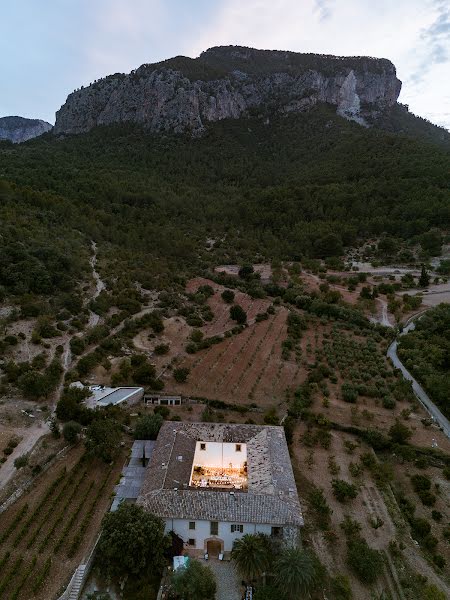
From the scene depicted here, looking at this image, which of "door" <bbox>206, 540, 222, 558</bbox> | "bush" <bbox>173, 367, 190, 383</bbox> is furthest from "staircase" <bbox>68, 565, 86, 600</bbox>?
"bush" <bbox>173, 367, 190, 383</bbox>

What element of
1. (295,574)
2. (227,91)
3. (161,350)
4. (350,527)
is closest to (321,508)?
(350,527)

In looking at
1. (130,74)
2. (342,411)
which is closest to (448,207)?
(342,411)

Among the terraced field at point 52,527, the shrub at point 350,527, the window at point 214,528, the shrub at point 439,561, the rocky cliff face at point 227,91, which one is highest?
the rocky cliff face at point 227,91

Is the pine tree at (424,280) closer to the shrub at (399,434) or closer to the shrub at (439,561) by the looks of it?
the shrub at (399,434)

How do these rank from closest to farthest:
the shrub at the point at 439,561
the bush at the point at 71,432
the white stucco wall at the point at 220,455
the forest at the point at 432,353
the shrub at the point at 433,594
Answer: the shrub at the point at 433,594
the shrub at the point at 439,561
the white stucco wall at the point at 220,455
the bush at the point at 71,432
the forest at the point at 432,353

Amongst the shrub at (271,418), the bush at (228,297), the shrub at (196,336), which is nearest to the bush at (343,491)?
the shrub at (271,418)

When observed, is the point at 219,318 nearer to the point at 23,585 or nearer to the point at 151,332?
the point at 151,332

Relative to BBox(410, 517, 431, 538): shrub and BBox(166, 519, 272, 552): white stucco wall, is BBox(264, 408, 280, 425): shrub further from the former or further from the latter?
BBox(166, 519, 272, 552): white stucco wall
